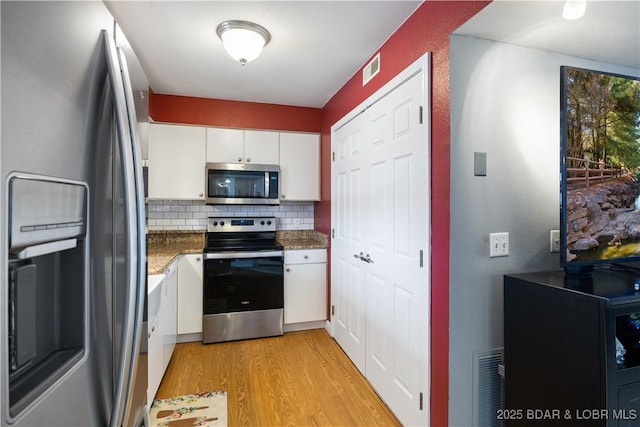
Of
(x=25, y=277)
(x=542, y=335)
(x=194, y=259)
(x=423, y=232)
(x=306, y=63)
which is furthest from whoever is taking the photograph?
(x=194, y=259)

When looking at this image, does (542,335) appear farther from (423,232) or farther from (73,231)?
(73,231)

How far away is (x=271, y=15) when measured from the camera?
6.06 ft

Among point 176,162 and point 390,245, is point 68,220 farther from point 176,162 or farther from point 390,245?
point 176,162

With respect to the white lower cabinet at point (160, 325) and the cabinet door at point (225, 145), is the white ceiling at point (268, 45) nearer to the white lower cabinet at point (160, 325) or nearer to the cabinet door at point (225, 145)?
the cabinet door at point (225, 145)

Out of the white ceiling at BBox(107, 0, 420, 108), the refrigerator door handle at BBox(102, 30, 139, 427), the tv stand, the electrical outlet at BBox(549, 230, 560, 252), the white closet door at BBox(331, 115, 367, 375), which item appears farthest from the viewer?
the white closet door at BBox(331, 115, 367, 375)

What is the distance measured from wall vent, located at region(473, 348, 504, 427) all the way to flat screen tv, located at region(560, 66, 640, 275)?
1.78 ft

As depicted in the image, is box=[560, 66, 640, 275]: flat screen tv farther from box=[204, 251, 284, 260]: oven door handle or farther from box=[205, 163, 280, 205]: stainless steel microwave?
box=[205, 163, 280, 205]: stainless steel microwave

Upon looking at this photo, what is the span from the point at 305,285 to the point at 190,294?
1086 millimetres

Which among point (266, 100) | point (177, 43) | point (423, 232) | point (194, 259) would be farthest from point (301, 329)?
point (177, 43)

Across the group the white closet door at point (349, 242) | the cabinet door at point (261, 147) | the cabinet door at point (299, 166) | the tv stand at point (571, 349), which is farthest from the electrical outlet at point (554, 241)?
the cabinet door at point (261, 147)

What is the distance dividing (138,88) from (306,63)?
1.86 meters

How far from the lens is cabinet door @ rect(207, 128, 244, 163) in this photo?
10.7 feet

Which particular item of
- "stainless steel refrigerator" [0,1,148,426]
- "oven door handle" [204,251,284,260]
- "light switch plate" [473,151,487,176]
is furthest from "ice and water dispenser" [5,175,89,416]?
"oven door handle" [204,251,284,260]

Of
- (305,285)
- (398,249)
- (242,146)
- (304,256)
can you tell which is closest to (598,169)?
(398,249)
